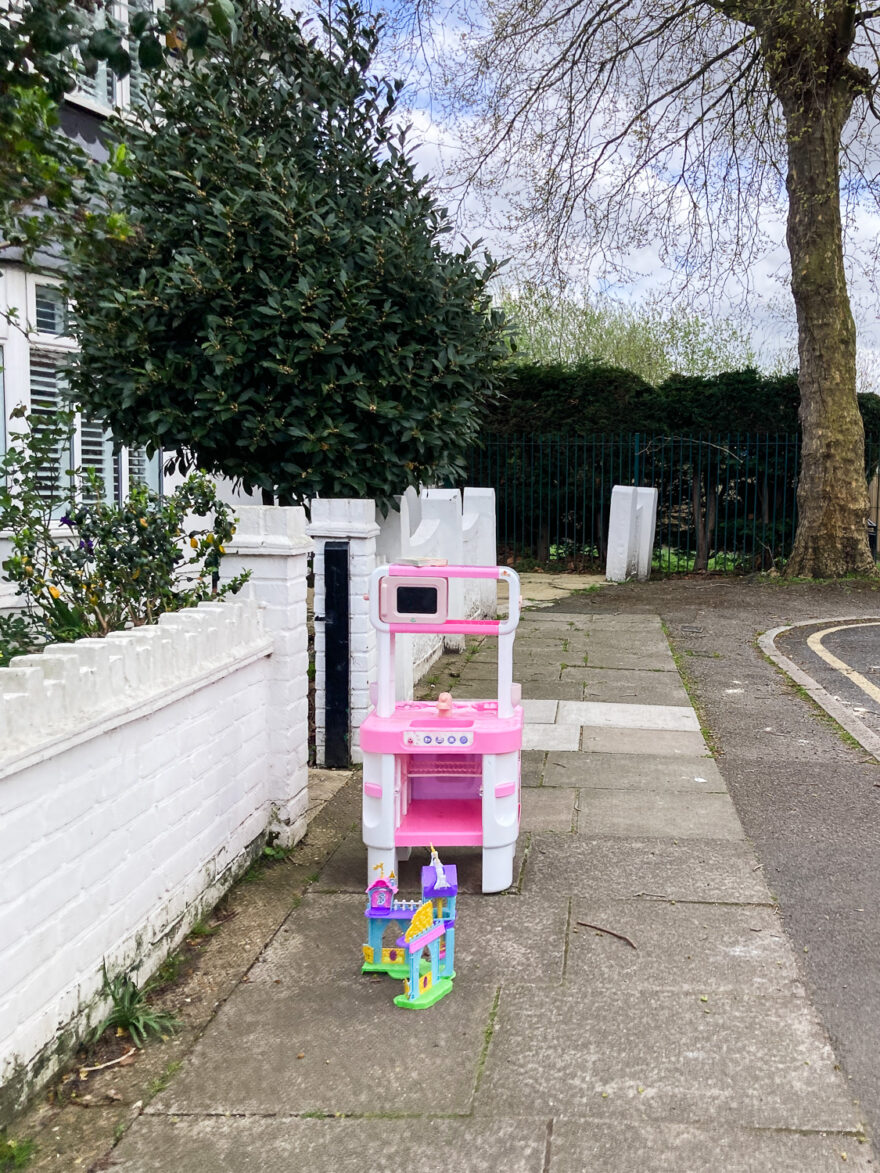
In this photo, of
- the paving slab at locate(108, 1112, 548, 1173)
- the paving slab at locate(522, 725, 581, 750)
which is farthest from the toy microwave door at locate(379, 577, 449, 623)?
the paving slab at locate(522, 725, 581, 750)

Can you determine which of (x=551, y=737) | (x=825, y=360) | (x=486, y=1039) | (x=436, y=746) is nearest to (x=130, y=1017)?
(x=486, y=1039)

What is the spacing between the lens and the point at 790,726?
7.58 metres

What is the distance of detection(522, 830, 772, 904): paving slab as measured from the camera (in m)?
4.51

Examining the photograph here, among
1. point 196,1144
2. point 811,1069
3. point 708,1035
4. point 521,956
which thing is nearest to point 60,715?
point 196,1144

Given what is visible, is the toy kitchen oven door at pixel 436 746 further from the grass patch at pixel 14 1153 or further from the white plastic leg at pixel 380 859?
the grass patch at pixel 14 1153

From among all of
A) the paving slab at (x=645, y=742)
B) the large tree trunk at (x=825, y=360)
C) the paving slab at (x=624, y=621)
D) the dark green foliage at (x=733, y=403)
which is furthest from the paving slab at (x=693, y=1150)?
the dark green foliage at (x=733, y=403)

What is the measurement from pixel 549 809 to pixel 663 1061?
255cm

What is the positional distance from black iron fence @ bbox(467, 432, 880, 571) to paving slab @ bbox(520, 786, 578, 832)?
492 inches

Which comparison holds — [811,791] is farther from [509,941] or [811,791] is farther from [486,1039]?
[486,1039]

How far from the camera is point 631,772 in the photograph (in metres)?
6.39

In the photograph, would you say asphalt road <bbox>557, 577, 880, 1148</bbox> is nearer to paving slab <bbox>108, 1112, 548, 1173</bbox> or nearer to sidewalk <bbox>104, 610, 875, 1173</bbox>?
sidewalk <bbox>104, 610, 875, 1173</bbox>

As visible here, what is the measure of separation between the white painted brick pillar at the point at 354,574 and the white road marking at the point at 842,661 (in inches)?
175

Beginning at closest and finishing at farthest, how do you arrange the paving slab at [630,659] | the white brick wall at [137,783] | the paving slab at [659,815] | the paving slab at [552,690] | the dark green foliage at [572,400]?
1. the white brick wall at [137,783]
2. the paving slab at [659,815]
3. the paving slab at [552,690]
4. the paving slab at [630,659]
5. the dark green foliage at [572,400]

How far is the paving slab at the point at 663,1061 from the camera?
2.90 metres
